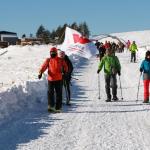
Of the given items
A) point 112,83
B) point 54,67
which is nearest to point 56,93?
point 54,67

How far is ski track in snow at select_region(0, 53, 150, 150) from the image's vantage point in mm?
9453

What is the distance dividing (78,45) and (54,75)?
58.7 ft

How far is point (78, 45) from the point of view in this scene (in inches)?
1244

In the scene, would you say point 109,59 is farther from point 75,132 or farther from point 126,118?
point 75,132

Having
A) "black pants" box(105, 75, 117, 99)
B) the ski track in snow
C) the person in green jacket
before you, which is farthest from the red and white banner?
the ski track in snow

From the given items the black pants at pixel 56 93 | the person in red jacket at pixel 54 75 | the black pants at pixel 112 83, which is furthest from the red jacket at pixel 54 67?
the black pants at pixel 112 83

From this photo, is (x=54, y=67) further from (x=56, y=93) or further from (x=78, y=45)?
(x=78, y=45)

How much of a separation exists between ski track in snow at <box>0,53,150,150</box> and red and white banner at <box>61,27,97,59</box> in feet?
47.4

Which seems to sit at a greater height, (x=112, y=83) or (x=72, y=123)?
(x=112, y=83)

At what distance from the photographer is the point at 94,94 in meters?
18.5

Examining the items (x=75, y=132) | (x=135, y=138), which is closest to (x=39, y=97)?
(x=75, y=132)

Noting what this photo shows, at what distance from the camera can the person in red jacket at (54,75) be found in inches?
541

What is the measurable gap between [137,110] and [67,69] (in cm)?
220

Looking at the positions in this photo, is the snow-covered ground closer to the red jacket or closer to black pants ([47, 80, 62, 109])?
black pants ([47, 80, 62, 109])
